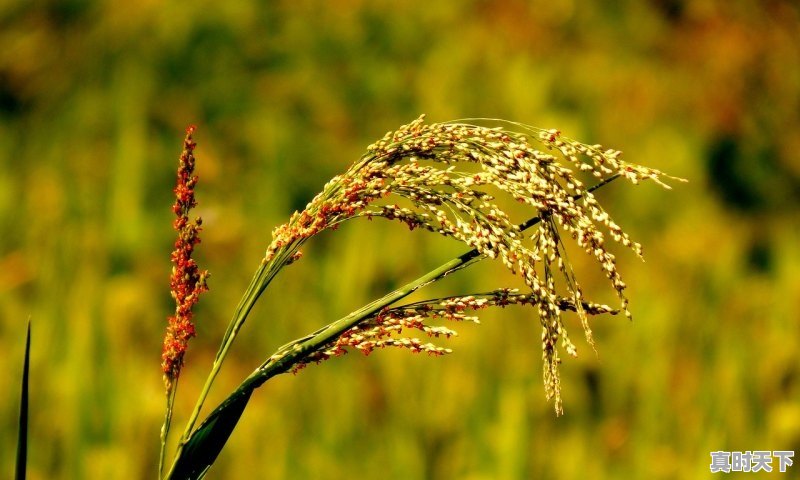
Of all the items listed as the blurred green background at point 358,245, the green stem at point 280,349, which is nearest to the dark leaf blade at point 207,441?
the green stem at point 280,349

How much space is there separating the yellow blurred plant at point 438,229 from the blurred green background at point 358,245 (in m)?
1.77

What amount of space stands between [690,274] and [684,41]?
5.84 feet

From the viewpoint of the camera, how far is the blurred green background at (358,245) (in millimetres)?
2953

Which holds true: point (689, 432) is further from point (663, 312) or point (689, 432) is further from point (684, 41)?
point (684, 41)

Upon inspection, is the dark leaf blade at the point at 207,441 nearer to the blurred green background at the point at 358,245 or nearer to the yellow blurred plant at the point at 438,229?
the yellow blurred plant at the point at 438,229

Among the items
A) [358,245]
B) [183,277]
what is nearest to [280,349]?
[183,277]

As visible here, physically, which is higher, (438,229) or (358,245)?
(358,245)

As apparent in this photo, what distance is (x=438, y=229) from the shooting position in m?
1.07

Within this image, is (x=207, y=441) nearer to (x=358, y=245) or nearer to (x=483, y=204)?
(x=483, y=204)

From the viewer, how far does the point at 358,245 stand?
3564 millimetres

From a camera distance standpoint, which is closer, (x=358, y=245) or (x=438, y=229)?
(x=438, y=229)

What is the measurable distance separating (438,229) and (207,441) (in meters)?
0.35

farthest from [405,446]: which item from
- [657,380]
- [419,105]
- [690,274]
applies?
[419,105]

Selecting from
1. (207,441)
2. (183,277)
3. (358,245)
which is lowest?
(207,441)
